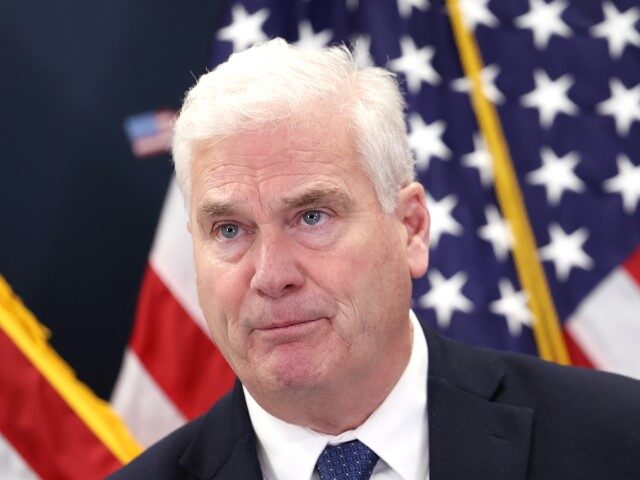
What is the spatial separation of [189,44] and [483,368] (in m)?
1.71

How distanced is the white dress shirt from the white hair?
32cm

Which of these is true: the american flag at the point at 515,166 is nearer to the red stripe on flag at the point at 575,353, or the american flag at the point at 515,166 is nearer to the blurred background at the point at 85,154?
the red stripe on flag at the point at 575,353

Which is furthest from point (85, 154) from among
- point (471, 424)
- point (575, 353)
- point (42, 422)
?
point (471, 424)

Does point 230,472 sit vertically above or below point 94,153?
below

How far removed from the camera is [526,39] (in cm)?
310

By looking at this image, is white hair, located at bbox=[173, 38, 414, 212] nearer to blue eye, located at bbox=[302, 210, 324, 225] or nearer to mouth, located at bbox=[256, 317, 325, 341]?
blue eye, located at bbox=[302, 210, 324, 225]

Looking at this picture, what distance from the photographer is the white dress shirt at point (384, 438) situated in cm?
180

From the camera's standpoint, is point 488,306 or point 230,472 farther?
point 488,306

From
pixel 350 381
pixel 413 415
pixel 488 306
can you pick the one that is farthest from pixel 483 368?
pixel 488 306

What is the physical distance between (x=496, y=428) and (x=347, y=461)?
26 centimetres

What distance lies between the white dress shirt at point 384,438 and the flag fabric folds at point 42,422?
92 cm

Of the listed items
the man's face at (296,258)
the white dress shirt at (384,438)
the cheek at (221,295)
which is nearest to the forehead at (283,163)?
the man's face at (296,258)

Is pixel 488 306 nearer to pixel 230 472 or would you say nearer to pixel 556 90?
pixel 556 90

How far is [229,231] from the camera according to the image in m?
1.77
